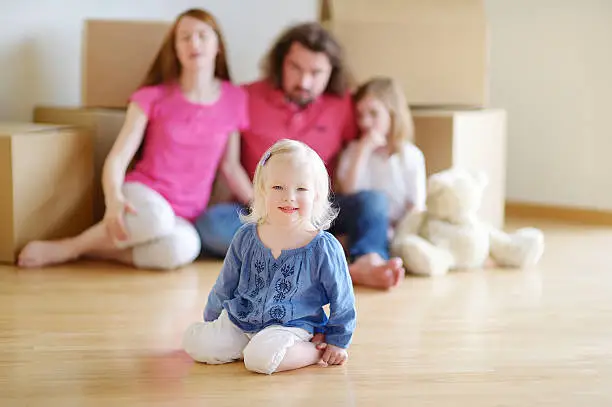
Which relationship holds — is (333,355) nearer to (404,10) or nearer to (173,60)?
(173,60)

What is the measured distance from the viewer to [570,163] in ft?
8.41

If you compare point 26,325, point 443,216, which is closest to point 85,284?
point 26,325

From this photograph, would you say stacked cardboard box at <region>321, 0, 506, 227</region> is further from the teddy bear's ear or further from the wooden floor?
the wooden floor

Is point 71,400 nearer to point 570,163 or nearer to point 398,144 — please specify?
point 398,144

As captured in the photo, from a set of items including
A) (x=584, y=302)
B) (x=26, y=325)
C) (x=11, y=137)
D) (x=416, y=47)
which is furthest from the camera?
(x=416, y=47)

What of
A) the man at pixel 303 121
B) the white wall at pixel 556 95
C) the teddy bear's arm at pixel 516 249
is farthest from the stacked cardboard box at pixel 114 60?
the white wall at pixel 556 95

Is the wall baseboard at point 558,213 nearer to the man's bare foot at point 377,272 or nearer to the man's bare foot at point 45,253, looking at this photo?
the man's bare foot at point 377,272

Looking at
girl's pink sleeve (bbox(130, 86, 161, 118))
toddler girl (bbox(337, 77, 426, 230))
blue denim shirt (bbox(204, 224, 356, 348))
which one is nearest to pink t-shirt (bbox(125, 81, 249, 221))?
girl's pink sleeve (bbox(130, 86, 161, 118))

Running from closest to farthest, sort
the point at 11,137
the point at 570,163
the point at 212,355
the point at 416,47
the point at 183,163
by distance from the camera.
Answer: the point at 212,355 < the point at 11,137 < the point at 183,163 < the point at 416,47 < the point at 570,163

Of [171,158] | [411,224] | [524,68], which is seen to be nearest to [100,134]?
[171,158]

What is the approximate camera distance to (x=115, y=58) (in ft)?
7.11

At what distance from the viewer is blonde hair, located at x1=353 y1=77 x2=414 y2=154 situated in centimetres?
202

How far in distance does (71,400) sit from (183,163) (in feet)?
3.14

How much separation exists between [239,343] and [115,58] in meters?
1.12
